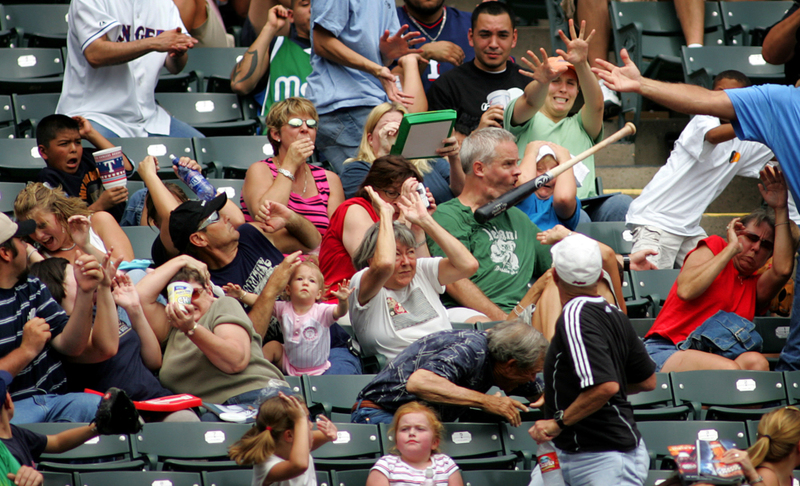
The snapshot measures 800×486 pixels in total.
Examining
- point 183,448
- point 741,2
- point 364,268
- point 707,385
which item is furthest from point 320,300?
point 741,2

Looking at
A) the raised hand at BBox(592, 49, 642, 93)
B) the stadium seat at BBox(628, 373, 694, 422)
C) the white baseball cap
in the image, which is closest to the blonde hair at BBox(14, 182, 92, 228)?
the white baseball cap

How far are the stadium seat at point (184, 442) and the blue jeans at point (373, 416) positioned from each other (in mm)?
507

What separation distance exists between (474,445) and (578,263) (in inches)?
38.0

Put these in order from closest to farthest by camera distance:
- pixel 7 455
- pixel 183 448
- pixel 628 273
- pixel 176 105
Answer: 1. pixel 7 455
2. pixel 183 448
3. pixel 628 273
4. pixel 176 105

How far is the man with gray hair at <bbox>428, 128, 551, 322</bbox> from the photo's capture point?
4.62 meters

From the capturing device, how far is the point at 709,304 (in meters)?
4.35

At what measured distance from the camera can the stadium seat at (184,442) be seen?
3.32 metres

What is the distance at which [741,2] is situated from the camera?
6.74m

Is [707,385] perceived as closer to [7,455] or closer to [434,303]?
[434,303]

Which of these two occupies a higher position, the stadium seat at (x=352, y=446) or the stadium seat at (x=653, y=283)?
the stadium seat at (x=653, y=283)

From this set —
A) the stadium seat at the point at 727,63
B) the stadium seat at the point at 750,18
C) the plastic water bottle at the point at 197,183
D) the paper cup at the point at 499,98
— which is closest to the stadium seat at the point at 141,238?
the plastic water bottle at the point at 197,183

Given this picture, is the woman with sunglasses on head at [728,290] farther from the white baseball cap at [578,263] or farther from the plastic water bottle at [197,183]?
the plastic water bottle at [197,183]

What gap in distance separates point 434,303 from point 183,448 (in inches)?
51.0

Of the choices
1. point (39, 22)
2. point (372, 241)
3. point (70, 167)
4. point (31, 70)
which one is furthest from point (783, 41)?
point (39, 22)
